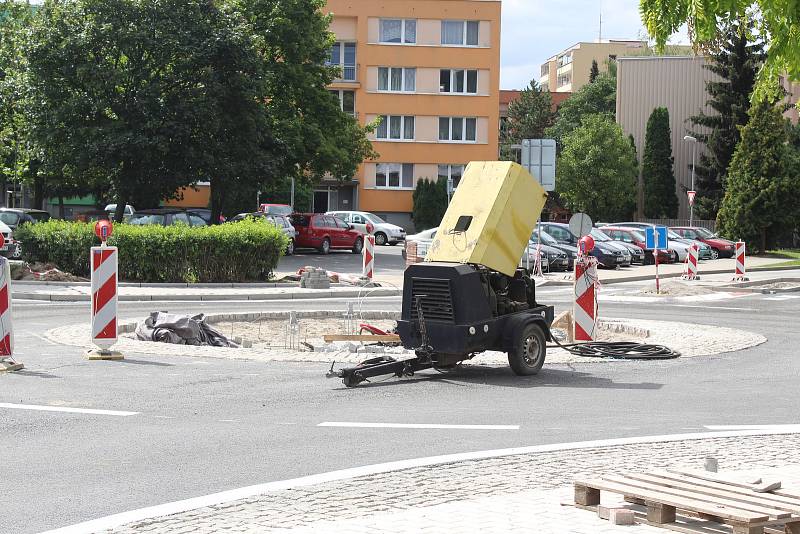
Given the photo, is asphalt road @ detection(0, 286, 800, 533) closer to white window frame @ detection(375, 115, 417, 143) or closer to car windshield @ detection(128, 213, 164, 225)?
car windshield @ detection(128, 213, 164, 225)

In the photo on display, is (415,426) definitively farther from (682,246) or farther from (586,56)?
(586,56)

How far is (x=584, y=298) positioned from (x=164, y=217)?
2047 centimetres

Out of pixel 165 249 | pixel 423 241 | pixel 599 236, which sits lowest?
pixel 165 249

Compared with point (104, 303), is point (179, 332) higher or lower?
lower

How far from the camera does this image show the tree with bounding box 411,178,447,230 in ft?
217

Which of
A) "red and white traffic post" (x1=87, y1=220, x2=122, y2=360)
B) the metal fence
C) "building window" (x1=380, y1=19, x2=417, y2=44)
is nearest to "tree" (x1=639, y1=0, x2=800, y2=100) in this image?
"red and white traffic post" (x1=87, y1=220, x2=122, y2=360)

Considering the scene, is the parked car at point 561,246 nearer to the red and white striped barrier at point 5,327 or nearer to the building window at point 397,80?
the red and white striped barrier at point 5,327

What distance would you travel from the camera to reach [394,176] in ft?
232

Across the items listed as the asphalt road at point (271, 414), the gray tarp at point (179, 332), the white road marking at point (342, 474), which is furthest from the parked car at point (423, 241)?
the white road marking at point (342, 474)

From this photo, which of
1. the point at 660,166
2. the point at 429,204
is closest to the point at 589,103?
the point at 660,166

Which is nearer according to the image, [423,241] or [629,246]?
[423,241]

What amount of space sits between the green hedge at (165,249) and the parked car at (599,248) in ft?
52.3

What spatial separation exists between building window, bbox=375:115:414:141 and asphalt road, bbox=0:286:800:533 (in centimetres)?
5459

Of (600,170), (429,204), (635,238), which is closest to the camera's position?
(635,238)
